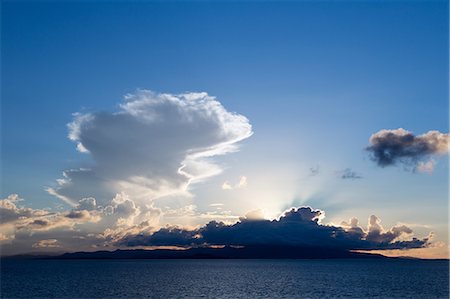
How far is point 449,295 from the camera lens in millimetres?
140500

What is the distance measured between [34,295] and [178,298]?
46.1m

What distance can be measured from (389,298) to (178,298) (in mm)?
63333

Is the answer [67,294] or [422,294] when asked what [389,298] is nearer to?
[422,294]

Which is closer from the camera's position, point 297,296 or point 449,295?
point 297,296

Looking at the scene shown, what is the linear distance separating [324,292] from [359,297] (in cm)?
1437

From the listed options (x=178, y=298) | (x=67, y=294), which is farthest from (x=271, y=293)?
(x=67, y=294)

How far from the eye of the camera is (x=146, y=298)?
124 meters

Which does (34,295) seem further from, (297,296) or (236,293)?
(297,296)

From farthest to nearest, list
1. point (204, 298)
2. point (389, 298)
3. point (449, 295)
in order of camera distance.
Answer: point (449, 295), point (389, 298), point (204, 298)

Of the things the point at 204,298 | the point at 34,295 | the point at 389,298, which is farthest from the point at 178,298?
the point at 389,298

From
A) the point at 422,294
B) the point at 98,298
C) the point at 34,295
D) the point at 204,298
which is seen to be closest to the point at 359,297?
the point at 422,294

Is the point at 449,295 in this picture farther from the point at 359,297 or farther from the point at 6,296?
the point at 6,296

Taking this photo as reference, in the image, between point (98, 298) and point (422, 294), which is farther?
point (422, 294)

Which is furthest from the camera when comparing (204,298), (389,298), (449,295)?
(449,295)
